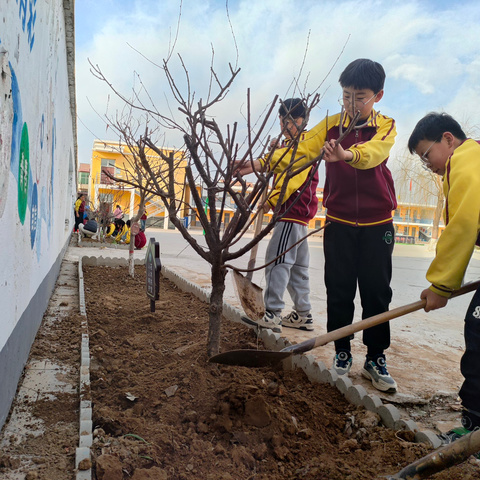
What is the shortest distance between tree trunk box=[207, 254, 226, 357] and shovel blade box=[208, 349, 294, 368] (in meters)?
0.16

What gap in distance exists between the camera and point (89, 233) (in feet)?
52.9

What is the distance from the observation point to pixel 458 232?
6.52ft

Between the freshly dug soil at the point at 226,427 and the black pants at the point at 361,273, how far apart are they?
0.60 metres

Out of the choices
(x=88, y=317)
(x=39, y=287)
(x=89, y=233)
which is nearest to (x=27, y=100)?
(x=39, y=287)

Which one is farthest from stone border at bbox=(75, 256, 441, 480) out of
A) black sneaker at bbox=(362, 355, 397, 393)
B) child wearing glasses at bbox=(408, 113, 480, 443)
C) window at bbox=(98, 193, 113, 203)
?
window at bbox=(98, 193, 113, 203)

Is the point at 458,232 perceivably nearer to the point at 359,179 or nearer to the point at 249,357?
the point at 359,179

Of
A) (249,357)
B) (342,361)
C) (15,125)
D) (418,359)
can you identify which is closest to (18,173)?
(15,125)

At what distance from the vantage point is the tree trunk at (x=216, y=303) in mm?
2381

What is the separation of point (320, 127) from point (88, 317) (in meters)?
2.81

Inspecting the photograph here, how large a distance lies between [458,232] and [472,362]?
602 mm

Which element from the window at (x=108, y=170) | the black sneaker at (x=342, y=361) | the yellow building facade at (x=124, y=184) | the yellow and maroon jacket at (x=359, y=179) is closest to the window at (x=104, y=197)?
the yellow building facade at (x=124, y=184)

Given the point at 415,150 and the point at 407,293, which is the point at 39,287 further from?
the point at 407,293

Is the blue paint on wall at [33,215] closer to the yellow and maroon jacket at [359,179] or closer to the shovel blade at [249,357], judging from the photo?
the shovel blade at [249,357]

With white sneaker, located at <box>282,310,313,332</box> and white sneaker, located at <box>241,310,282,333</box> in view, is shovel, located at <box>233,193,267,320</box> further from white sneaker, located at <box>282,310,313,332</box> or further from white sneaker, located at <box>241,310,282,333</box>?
white sneaker, located at <box>282,310,313,332</box>
